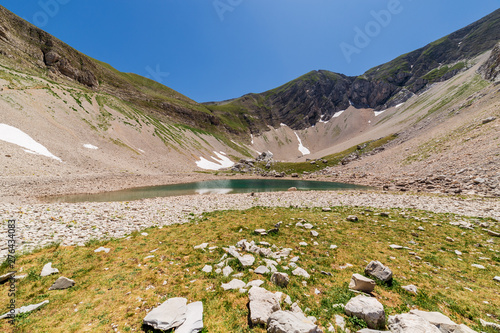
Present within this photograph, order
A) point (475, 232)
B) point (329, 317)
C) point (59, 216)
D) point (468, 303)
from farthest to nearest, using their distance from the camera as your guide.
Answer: point (59, 216)
point (475, 232)
point (468, 303)
point (329, 317)

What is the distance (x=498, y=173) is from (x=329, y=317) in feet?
151

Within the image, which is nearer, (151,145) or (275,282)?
(275,282)

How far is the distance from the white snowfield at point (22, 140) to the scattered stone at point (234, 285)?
56.8 meters

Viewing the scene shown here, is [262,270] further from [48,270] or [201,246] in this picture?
[48,270]

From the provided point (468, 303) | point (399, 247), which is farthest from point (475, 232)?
point (468, 303)

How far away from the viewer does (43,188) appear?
2917 cm

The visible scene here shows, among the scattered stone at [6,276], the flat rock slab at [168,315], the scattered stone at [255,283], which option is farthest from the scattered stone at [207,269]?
the scattered stone at [6,276]

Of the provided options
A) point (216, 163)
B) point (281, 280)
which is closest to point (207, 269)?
point (281, 280)

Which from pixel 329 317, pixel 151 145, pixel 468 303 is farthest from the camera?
pixel 151 145

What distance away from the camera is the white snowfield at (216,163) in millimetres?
99688

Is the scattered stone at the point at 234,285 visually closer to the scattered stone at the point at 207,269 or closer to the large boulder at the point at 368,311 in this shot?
the scattered stone at the point at 207,269

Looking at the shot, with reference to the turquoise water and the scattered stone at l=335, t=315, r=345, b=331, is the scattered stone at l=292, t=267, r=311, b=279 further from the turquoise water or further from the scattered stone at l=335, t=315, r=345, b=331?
the turquoise water

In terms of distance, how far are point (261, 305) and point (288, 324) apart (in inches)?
46.5

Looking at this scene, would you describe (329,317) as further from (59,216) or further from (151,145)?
(151,145)
